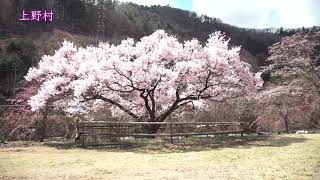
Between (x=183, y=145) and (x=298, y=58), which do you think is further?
(x=298, y=58)

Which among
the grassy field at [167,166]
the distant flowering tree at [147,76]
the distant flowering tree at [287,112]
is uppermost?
the distant flowering tree at [147,76]

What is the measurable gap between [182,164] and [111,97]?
1127cm

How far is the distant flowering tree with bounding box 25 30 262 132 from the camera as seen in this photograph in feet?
68.3

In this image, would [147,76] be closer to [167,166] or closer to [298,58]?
[298,58]

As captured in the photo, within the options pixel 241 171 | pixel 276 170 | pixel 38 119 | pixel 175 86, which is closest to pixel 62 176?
pixel 241 171

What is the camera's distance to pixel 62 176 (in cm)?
1080

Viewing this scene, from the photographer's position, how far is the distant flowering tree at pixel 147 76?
2081cm

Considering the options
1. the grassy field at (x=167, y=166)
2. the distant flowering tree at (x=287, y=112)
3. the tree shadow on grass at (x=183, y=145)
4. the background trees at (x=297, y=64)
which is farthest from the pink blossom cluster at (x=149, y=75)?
the distant flowering tree at (x=287, y=112)

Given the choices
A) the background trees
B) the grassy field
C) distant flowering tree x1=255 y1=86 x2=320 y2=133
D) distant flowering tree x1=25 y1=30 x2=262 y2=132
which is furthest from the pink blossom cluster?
distant flowering tree x1=255 y1=86 x2=320 y2=133

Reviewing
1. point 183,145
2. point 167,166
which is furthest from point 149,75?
point 167,166

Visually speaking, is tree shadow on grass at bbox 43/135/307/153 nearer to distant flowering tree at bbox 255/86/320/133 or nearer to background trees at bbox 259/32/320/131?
background trees at bbox 259/32/320/131

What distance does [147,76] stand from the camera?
813 inches

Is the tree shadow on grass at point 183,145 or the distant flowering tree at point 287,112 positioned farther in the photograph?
the distant flowering tree at point 287,112

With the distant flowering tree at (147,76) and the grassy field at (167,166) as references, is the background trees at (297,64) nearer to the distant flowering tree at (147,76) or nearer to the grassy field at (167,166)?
the distant flowering tree at (147,76)
